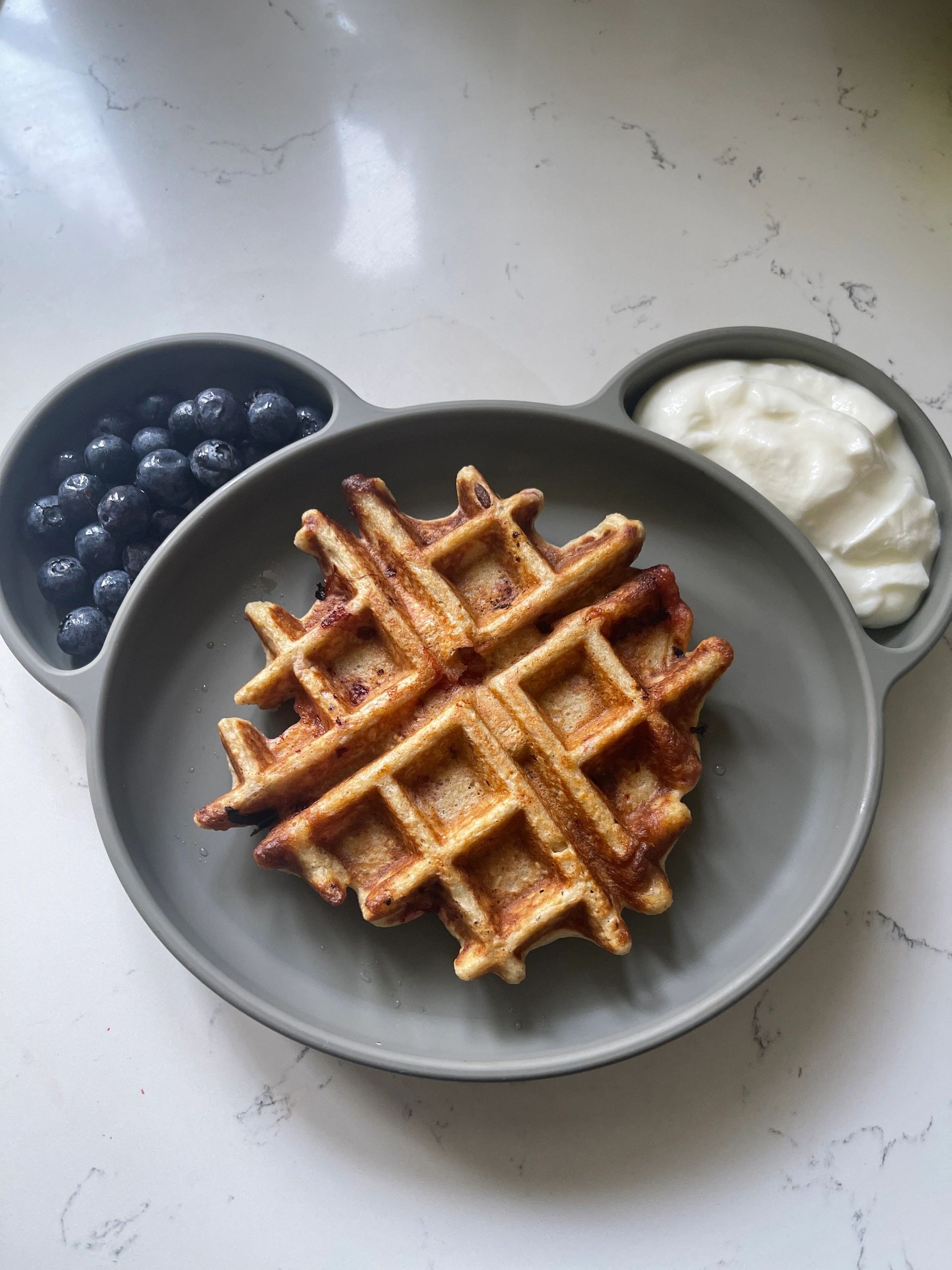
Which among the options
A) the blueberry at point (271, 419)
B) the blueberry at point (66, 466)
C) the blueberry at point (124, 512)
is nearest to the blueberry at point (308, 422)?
the blueberry at point (271, 419)

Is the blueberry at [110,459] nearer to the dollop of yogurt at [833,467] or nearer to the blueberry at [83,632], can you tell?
the blueberry at [83,632]

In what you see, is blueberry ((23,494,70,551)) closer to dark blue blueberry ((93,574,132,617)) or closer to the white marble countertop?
dark blue blueberry ((93,574,132,617))

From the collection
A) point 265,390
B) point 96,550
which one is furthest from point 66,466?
point 265,390

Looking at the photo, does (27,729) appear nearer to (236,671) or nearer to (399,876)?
(236,671)

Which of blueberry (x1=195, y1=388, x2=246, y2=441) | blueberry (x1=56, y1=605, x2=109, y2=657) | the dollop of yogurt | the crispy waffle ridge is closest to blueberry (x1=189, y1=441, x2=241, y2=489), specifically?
blueberry (x1=195, y1=388, x2=246, y2=441)

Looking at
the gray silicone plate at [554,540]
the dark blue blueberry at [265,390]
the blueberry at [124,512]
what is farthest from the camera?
the dark blue blueberry at [265,390]

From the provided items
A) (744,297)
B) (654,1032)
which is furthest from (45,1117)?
(744,297)
